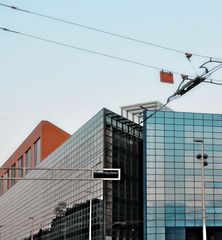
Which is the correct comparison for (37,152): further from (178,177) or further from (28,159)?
(178,177)

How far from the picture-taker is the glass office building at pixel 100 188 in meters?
86.4

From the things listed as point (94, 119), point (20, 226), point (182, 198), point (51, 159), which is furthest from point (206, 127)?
point (20, 226)

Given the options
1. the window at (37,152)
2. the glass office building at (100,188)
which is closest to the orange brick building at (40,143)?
the window at (37,152)

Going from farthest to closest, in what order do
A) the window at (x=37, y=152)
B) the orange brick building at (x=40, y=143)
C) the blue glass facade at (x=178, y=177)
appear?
the window at (x=37, y=152) → the orange brick building at (x=40, y=143) → the blue glass facade at (x=178, y=177)

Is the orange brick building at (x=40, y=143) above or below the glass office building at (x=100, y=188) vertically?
above

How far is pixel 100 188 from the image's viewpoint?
8569cm

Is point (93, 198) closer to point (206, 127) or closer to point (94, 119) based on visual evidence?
point (94, 119)

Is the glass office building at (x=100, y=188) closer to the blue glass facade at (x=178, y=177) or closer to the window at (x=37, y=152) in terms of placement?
the blue glass facade at (x=178, y=177)

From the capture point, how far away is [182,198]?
95.8m

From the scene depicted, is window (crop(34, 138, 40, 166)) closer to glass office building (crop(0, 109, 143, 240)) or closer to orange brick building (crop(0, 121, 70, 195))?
orange brick building (crop(0, 121, 70, 195))

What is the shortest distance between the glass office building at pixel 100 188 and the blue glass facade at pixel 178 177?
1.81 metres

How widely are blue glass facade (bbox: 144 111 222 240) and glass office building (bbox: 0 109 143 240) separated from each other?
5.93 feet

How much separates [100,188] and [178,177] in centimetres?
1649

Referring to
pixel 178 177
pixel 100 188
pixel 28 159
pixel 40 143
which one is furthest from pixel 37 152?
pixel 100 188
